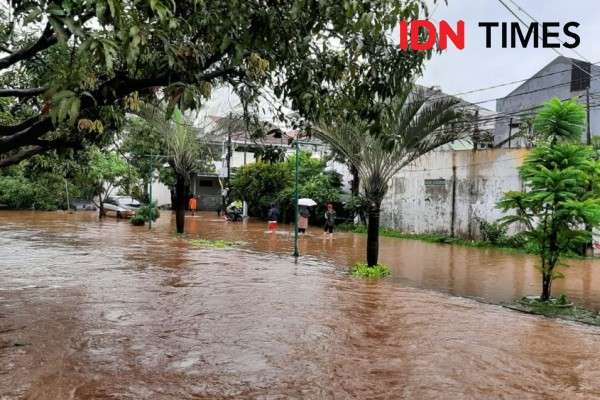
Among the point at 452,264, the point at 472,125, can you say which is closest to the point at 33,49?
the point at 472,125

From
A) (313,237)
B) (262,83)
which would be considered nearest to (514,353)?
(262,83)

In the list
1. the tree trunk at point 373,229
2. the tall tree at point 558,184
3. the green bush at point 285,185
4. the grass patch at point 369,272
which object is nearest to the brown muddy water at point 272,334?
the grass patch at point 369,272

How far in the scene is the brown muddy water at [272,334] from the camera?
17.5ft

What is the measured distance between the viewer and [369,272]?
42.8 feet

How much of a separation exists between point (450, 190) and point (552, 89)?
29.8 feet

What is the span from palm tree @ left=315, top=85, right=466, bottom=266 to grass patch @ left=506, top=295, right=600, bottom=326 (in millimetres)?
4038

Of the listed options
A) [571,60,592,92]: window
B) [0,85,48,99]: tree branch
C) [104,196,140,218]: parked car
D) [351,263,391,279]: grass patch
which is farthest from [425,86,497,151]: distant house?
[104,196,140,218]: parked car

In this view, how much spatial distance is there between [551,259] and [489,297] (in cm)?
167

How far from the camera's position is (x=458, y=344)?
7098 mm

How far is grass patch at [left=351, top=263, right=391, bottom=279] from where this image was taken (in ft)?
42.6

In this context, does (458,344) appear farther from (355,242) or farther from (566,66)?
(566,66)

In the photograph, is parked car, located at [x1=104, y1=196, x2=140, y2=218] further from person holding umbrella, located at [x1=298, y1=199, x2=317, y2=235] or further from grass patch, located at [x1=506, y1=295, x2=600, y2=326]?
grass patch, located at [x1=506, y1=295, x2=600, y2=326]

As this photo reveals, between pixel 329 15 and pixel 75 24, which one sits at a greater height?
pixel 329 15

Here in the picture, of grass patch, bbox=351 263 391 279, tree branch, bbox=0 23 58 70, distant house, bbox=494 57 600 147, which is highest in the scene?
distant house, bbox=494 57 600 147
